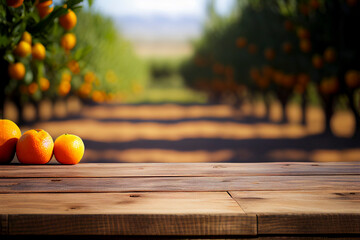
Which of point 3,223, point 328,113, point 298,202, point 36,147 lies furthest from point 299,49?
point 3,223

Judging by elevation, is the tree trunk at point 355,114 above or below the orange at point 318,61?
below

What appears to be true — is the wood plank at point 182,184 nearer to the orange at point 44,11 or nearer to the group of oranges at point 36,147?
the group of oranges at point 36,147

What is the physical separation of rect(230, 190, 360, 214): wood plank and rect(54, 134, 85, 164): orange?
83 cm

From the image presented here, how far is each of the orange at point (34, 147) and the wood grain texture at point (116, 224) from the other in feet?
2.29

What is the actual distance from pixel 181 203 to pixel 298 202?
15.3 inches

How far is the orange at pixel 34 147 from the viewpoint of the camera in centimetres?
182

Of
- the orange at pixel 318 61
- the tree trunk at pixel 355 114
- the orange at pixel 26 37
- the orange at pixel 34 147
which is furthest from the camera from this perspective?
the tree trunk at pixel 355 114

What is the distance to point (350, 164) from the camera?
6.23 feet

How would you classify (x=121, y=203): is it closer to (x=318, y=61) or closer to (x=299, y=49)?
(x=318, y=61)

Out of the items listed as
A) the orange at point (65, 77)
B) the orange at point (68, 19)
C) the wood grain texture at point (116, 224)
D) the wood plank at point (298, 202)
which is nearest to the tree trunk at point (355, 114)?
the orange at point (65, 77)

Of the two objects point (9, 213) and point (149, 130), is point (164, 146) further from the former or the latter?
point (9, 213)

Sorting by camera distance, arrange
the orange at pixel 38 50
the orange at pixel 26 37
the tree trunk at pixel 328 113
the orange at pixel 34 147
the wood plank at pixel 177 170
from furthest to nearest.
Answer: the tree trunk at pixel 328 113
the orange at pixel 38 50
the orange at pixel 26 37
the orange at pixel 34 147
the wood plank at pixel 177 170

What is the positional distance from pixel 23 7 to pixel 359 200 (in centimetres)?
214

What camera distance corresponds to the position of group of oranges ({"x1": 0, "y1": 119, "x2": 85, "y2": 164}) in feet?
6.02
